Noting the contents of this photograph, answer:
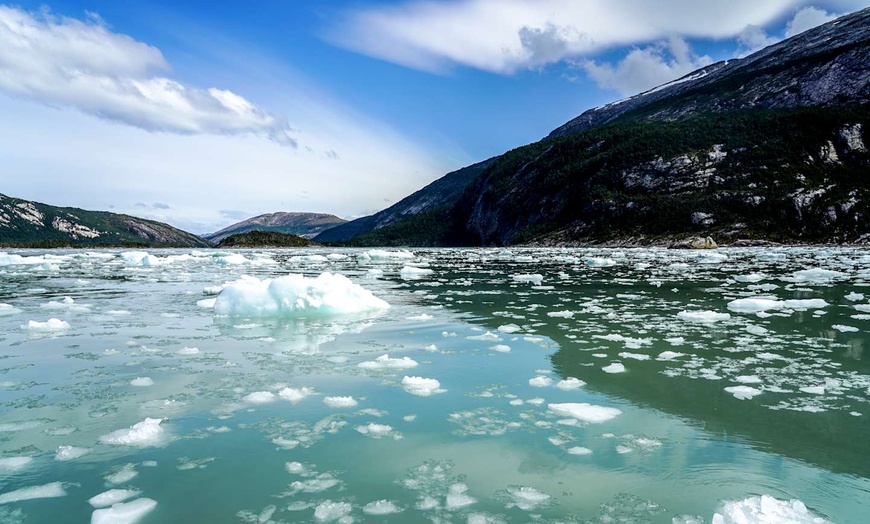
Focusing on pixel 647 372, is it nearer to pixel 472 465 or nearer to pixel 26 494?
pixel 472 465

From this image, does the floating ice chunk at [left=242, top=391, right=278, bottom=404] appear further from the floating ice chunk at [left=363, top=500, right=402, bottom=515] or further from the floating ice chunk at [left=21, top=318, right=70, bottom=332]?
the floating ice chunk at [left=21, top=318, right=70, bottom=332]

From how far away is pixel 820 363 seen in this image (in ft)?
23.7

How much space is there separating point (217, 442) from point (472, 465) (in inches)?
96.9

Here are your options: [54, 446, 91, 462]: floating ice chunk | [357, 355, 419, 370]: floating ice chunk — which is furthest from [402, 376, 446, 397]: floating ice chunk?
[54, 446, 91, 462]: floating ice chunk

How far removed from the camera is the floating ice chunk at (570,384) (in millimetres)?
6406

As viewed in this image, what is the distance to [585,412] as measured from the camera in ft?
17.8

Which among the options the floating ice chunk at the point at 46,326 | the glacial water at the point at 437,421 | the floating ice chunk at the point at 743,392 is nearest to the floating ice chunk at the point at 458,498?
the glacial water at the point at 437,421

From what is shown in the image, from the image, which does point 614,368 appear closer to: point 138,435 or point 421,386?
point 421,386

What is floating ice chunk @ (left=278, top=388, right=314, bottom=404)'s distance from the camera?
5.85 m

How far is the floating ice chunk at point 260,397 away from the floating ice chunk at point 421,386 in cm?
168

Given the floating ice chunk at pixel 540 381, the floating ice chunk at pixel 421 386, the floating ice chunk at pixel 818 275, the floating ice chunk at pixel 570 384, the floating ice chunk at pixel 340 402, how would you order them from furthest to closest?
the floating ice chunk at pixel 818 275 → the floating ice chunk at pixel 540 381 → the floating ice chunk at pixel 570 384 → the floating ice chunk at pixel 421 386 → the floating ice chunk at pixel 340 402

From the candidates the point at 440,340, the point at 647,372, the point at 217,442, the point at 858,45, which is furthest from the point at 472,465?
the point at 858,45

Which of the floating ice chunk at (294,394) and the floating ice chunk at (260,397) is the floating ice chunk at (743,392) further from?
the floating ice chunk at (260,397)

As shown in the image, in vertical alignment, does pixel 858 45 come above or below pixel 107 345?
above
